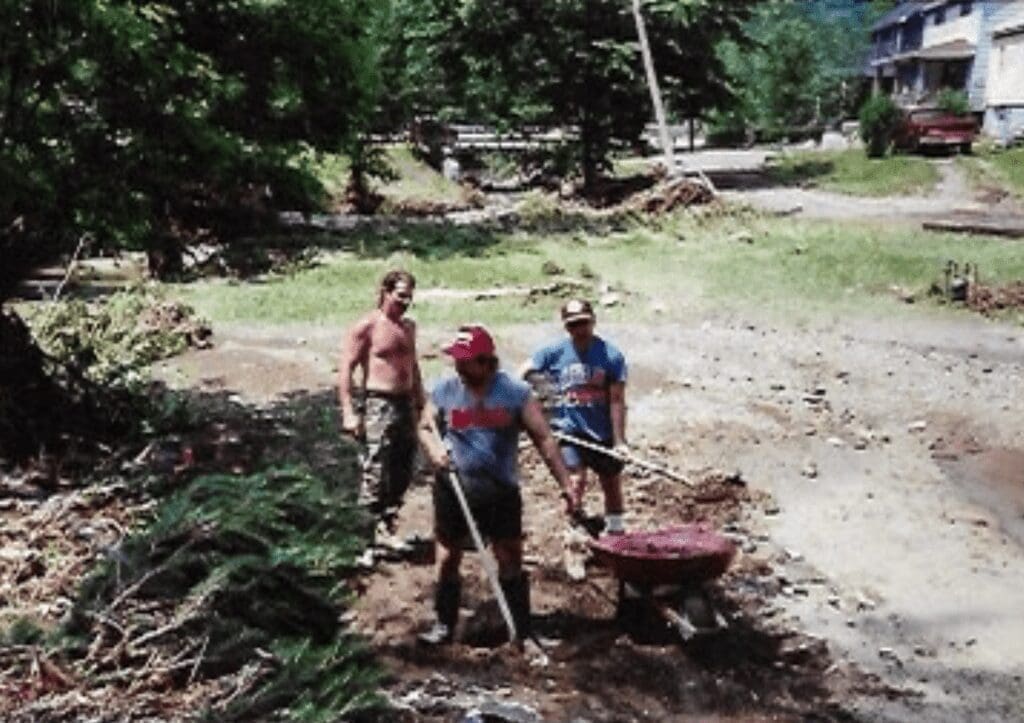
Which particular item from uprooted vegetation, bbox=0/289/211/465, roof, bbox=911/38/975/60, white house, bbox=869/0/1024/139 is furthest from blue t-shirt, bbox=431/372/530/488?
roof, bbox=911/38/975/60

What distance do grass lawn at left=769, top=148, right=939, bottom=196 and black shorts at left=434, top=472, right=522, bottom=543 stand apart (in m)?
26.6

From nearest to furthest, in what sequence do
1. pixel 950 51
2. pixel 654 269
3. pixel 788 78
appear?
pixel 654 269 < pixel 950 51 < pixel 788 78

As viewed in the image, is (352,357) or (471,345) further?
(352,357)

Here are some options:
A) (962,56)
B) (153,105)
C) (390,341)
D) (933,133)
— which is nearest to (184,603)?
(390,341)

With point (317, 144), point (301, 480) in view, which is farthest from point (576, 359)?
point (317, 144)

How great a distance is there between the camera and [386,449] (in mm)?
8250

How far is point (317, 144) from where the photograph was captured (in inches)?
433

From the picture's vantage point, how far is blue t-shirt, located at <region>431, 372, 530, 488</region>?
6742 mm

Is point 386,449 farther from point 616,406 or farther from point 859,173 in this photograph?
point 859,173

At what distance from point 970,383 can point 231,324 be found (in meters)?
9.05

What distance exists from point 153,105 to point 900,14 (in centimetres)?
6232

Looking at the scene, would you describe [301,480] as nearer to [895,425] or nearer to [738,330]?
[895,425]

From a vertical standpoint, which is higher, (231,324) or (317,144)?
(317,144)

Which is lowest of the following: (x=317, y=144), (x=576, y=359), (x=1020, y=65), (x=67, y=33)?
(x=1020, y=65)
